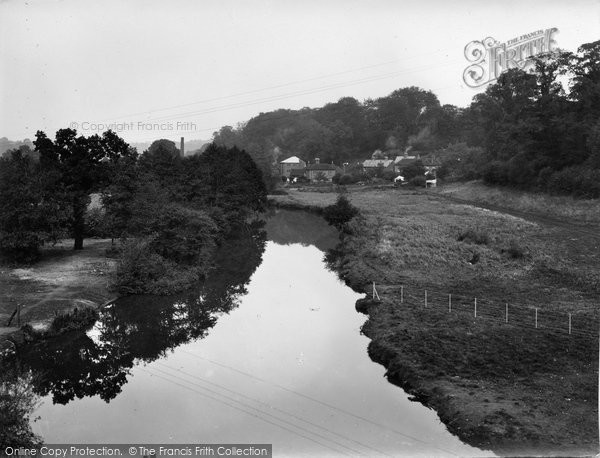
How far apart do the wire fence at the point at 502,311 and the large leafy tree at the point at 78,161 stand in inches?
520

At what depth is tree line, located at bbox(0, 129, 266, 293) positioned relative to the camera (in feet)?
66.1

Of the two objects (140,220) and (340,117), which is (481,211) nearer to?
(140,220)

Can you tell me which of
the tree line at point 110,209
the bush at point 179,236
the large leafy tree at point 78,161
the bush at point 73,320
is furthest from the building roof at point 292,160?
the bush at point 73,320

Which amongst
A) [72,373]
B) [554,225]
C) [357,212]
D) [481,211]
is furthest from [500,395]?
[357,212]

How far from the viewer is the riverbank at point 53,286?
1534 cm

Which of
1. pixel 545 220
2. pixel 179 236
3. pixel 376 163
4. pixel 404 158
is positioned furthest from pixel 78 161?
pixel 376 163

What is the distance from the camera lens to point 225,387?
11.9 m

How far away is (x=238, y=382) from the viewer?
39.8 feet

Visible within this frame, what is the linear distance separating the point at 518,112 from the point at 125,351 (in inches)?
1133

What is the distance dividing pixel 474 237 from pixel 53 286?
17.1m

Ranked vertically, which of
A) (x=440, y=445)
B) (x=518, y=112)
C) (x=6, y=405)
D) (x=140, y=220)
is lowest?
(x=440, y=445)

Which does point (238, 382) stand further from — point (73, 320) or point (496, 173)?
point (496, 173)

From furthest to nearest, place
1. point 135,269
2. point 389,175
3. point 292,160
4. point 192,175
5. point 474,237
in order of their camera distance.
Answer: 1. point 292,160
2. point 389,175
3. point 192,175
4. point 474,237
5. point 135,269

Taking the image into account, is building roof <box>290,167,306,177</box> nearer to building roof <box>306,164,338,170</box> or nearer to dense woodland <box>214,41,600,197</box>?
building roof <box>306,164,338,170</box>
